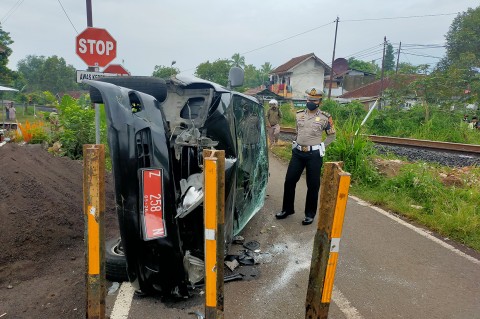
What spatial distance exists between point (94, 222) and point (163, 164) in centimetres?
74

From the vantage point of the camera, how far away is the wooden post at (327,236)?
1.85 meters

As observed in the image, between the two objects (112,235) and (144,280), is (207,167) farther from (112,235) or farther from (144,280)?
(112,235)

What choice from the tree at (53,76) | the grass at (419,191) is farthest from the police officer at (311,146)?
the tree at (53,76)

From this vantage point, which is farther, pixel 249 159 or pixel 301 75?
pixel 301 75

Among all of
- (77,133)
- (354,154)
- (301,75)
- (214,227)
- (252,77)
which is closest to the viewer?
(214,227)

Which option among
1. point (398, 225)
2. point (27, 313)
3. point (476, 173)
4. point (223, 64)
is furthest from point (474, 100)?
point (223, 64)

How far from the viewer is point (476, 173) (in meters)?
7.00

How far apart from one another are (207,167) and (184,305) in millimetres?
1493

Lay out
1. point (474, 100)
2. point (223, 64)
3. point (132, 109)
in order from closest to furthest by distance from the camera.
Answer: point (132, 109) → point (474, 100) → point (223, 64)

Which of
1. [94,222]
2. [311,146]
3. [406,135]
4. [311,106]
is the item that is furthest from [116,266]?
[406,135]

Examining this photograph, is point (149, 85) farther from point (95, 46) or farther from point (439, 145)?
point (439, 145)

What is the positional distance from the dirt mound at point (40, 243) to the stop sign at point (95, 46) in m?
2.80

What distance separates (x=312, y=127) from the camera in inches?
188

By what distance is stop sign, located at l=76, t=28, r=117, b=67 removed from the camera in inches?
279
